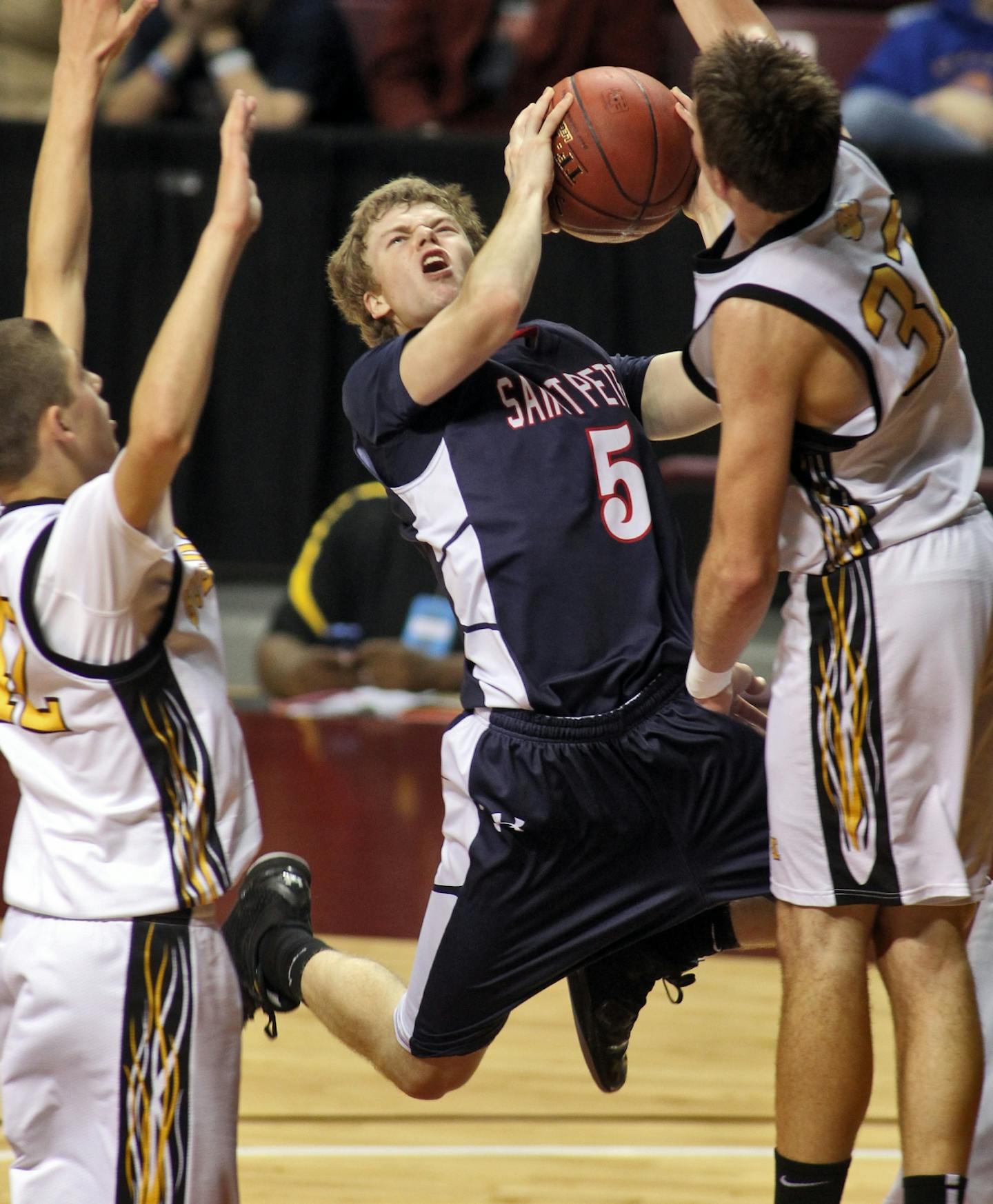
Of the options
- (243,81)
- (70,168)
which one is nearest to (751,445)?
(70,168)

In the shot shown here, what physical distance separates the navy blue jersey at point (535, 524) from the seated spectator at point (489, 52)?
498 cm

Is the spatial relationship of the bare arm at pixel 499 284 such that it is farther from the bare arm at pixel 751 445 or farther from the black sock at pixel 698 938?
the black sock at pixel 698 938

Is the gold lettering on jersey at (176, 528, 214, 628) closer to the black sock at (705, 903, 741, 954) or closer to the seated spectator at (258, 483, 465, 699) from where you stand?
the black sock at (705, 903, 741, 954)

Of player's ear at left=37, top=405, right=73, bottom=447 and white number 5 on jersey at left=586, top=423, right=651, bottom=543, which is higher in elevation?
player's ear at left=37, top=405, right=73, bottom=447

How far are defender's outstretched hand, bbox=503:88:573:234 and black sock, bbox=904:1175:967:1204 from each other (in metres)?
1.87

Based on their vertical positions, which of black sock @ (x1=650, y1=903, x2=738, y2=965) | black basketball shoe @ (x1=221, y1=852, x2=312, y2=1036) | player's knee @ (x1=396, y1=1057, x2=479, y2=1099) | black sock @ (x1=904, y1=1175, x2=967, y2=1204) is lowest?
black basketball shoe @ (x1=221, y1=852, x2=312, y2=1036)

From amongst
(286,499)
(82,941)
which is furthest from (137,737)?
(286,499)

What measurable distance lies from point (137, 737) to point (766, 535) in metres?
1.13

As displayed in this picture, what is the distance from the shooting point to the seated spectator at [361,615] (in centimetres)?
743

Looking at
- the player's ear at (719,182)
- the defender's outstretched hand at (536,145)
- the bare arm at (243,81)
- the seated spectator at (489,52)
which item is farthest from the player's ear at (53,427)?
the bare arm at (243,81)

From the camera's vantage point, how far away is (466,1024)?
127 inches

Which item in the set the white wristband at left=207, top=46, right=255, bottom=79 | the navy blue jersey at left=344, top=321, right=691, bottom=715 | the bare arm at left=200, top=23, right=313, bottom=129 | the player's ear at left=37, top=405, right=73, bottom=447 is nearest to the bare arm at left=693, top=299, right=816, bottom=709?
the navy blue jersey at left=344, top=321, right=691, bottom=715

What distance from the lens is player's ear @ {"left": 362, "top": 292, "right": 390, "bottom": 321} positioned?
338cm

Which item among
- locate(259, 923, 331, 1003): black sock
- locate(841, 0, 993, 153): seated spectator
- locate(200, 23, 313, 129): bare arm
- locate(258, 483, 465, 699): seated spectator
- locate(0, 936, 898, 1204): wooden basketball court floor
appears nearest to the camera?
locate(259, 923, 331, 1003): black sock
